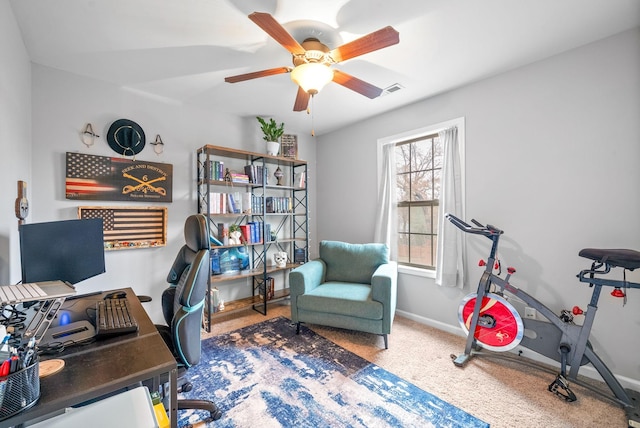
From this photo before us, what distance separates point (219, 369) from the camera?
2182mm

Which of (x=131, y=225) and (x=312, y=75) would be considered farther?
(x=131, y=225)

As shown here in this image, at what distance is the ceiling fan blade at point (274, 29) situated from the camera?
1.34 m

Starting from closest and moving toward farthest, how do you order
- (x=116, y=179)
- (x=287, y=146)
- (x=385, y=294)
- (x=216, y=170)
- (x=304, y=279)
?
(x=385, y=294) < (x=116, y=179) < (x=304, y=279) < (x=216, y=170) < (x=287, y=146)

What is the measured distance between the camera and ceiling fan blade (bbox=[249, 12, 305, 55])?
1340mm

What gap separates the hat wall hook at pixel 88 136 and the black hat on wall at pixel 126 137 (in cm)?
12

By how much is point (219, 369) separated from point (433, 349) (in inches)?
73.0

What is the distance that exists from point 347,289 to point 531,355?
5.39 feet

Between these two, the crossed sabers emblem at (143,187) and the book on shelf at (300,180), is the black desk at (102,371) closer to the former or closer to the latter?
the crossed sabers emblem at (143,187)

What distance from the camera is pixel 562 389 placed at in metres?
1.89

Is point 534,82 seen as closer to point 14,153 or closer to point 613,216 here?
point 613,216

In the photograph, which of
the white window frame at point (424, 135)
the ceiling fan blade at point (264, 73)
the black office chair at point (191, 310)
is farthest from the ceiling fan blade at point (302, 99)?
the white window frame at point (424, 135)

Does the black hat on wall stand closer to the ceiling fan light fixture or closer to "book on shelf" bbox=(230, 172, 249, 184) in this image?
"book on shelf" bbox=(230, 172, 249, 184)

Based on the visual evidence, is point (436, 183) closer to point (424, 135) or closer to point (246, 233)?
point (424, 135)

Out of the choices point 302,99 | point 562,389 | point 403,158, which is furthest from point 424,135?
point 562,389
